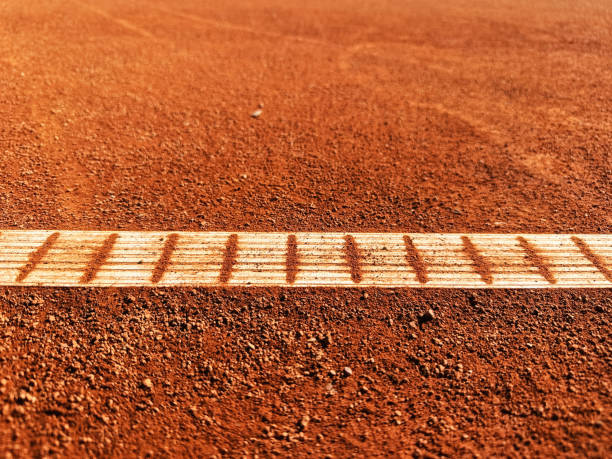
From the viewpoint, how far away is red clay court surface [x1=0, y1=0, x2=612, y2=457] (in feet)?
19.3

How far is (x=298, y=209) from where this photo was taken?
9.28 metres

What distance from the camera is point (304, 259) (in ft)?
26.8

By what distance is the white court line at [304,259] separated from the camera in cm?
768

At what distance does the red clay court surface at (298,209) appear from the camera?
5.89 meters

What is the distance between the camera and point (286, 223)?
896cm

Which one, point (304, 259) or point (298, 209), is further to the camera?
point (298, 209)

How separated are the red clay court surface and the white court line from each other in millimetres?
271

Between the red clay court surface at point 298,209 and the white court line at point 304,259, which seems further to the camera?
the white court line at point 304,259

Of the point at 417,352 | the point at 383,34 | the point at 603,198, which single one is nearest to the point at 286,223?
the point at 417,352

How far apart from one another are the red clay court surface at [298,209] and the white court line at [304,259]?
0.89 ft

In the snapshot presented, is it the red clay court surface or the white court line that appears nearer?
the red clay court surface

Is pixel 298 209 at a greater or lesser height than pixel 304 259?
greater

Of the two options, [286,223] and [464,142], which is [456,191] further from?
[286,223]

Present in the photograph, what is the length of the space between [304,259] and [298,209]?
1.46 meters
